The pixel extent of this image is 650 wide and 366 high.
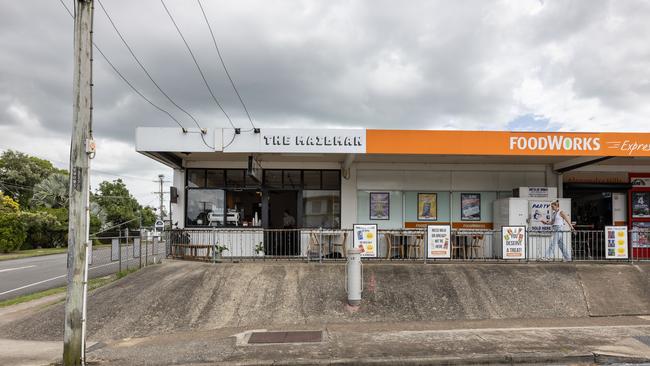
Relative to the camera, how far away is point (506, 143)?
1286cm

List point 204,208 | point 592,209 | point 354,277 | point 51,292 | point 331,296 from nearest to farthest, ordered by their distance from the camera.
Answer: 1. point 354,277
2. point 331,296
3. point 51,292
4. point 204,208
5. point 592,209

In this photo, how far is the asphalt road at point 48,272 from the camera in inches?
559

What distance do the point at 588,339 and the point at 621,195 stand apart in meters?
10.5

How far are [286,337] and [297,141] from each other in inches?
242

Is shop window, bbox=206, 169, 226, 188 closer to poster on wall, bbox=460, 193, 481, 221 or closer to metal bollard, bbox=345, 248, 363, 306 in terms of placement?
metal bollard, bbox=345, 248, 363, 306

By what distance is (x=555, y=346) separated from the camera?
7379 mm

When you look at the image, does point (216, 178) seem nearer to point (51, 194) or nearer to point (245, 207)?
point (245, 207)

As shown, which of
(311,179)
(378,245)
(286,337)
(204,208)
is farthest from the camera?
(311,179)

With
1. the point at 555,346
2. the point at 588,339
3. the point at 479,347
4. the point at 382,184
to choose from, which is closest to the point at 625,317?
the point at 588,339

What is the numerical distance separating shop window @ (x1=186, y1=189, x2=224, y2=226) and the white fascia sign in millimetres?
2906

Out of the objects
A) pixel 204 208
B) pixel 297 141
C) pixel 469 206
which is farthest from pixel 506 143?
pixel 204 208

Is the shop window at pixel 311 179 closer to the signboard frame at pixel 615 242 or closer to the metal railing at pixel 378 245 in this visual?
the metal railing at pixel 378 245

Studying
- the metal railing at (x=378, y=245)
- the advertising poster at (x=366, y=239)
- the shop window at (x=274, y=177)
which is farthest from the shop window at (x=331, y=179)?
the advertising poster at (x=366, y=239)

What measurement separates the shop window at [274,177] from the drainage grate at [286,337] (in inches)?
290
